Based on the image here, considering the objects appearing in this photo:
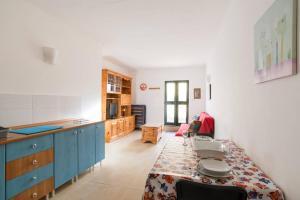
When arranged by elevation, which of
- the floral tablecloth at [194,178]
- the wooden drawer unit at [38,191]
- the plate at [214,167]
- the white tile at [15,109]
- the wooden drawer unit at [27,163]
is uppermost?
the white tile at [15,109]

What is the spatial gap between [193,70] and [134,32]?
3885mm

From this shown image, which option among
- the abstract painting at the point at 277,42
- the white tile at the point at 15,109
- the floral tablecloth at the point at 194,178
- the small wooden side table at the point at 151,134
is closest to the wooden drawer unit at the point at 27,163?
the white tile at the point at 15,109

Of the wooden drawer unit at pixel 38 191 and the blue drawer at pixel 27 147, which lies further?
the wooden drawer unit at pixel 38 191

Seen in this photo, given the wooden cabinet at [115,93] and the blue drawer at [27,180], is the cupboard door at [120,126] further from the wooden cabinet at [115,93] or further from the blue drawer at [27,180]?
the blue drawer at [27,180]

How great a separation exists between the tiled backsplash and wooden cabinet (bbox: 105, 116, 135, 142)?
1.62 metres

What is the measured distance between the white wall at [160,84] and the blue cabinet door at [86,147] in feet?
13.9

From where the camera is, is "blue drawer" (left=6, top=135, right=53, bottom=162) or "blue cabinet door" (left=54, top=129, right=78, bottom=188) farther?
"blue cabinet door" (left=54, top=129, right=78, bottom=188)

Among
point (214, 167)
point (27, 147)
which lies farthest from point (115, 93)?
point (214, 167)

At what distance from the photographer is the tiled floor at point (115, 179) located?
2.16m

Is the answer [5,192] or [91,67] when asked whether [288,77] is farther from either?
[91,67]

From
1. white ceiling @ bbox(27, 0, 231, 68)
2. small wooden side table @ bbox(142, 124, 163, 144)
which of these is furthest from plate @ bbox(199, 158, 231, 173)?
small wooden side table @ bbox(142, 124, 163, 144)

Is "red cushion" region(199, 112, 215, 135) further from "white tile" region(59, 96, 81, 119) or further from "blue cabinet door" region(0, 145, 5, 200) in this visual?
"blue cabinet door" region(0, 145, 5, 200)

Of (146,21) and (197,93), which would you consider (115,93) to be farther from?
(197,93)

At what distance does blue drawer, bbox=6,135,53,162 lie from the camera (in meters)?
1.61
